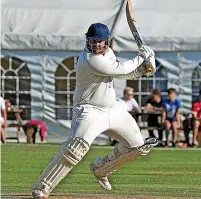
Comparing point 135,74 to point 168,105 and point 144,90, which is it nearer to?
point 168,105

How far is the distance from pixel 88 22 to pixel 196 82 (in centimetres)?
394

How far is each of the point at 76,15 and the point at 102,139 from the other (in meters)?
4.05

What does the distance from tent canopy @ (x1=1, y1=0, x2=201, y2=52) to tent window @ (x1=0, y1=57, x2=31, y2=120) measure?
657mm

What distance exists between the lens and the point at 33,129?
2872cm

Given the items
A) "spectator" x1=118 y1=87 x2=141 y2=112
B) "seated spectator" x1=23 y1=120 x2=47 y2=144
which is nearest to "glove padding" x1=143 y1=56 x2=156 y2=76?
"spectator" x1=118 y1=87 x2=141 y2=112

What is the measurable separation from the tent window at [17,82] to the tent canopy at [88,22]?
657 millimetres

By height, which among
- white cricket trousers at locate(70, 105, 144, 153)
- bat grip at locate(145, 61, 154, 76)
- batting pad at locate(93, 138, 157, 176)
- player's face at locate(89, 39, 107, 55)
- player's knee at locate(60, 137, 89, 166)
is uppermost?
player's face at locate(89, 39, 107, 55)

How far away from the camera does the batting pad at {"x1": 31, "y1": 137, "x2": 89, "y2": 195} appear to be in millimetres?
11008

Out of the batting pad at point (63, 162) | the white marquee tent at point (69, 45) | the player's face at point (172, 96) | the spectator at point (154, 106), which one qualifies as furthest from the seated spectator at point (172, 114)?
the batting pad at point (63, 162)

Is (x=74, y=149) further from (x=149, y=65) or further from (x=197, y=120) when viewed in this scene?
(x=197, y=120)

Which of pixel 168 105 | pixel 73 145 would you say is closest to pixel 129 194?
pixel 73 145

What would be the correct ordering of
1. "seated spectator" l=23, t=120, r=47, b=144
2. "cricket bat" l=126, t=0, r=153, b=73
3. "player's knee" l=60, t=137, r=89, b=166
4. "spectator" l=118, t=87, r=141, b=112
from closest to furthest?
"player's knee" l=60, t=137, r=89, b=166 < "cricket bat" l=126, t=0, r=153, b=73 < "spectator" l=118, t=87, r=141, b=112 < "seated spectator" l=23, t=120, r=47, b=144

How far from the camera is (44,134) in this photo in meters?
29.2

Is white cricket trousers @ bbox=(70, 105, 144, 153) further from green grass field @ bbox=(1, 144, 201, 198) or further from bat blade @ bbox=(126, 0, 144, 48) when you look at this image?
bat blade @ bbox=(126, 0, 144, 48)
